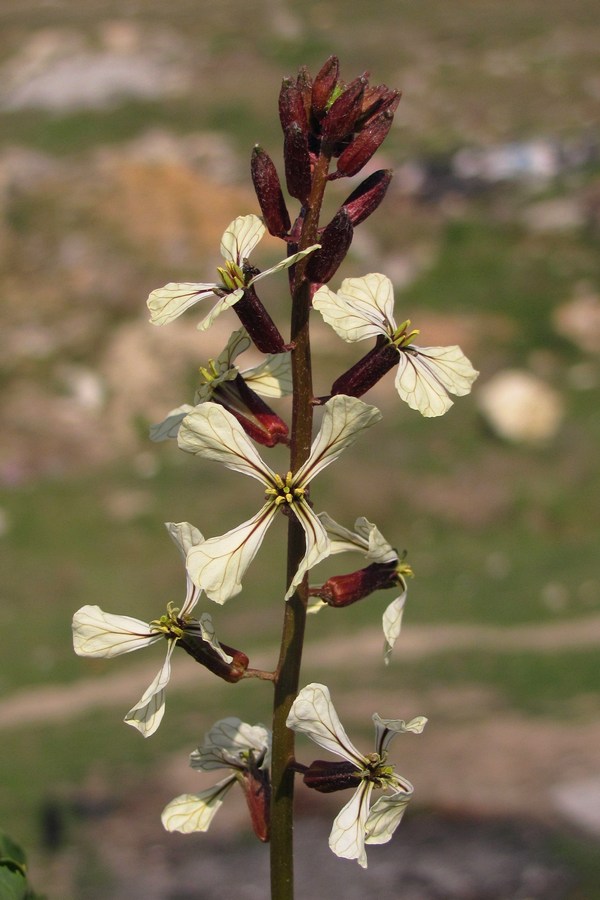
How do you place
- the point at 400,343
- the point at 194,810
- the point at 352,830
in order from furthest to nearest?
the point at 194,810 → the point at 400,343 → the point at 352,830

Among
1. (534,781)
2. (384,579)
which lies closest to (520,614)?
(534,781)

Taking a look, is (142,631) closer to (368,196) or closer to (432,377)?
(432,377)

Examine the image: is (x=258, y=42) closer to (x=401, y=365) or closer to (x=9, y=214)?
(x=9, y=214)

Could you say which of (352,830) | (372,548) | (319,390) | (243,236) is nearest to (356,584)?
(372,548)

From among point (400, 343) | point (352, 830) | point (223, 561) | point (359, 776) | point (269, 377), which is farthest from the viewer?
point (269, 377)

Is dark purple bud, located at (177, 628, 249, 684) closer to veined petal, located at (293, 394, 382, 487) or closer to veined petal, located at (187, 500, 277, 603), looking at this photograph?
veined petal, located at (187, 500, 277, 603)

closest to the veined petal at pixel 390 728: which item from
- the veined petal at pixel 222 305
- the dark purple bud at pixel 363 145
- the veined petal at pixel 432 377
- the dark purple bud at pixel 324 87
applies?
the veined petal at pixel 432 377
